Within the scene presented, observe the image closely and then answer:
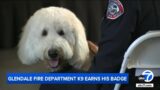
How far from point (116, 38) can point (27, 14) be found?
339 cm

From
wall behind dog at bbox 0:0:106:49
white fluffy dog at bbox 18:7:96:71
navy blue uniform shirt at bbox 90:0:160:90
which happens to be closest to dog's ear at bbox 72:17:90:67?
white fluffy dog at bbox 18:7:96:71

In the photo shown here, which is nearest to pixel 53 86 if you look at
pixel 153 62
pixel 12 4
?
pixel 153 62

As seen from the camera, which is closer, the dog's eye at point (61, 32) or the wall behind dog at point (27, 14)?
the dog's eye at point (61, 32)

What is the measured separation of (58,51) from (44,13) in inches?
8.5

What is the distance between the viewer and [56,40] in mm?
2162

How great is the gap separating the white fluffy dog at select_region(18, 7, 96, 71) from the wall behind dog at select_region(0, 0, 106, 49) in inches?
86.4

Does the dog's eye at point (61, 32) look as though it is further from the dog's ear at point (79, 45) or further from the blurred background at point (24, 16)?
the blurred background at point (24, 16)

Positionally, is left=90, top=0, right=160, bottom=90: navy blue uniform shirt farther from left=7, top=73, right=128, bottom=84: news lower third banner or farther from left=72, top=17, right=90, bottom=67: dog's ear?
left=72, top=17, right=90, bottom=67: dog's ear

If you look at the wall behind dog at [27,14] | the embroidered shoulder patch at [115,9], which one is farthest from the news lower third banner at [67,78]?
the wall behind dog at [27,14]

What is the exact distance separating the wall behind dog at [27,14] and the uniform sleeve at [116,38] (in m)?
2.95

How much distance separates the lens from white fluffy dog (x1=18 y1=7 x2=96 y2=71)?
2.14 metres

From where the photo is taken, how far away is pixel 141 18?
1471 mm

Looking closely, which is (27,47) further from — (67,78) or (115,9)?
(115,9)

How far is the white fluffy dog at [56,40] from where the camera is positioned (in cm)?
214
